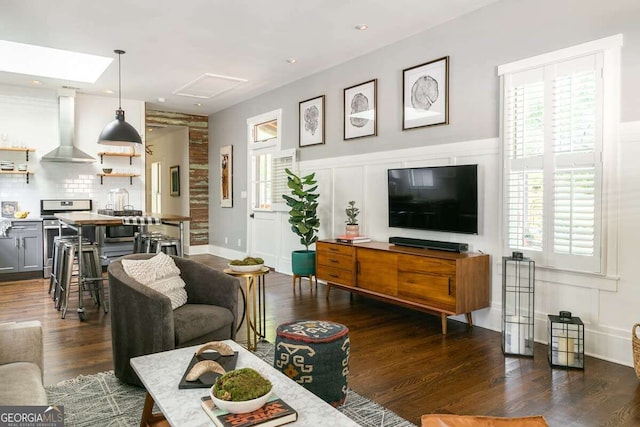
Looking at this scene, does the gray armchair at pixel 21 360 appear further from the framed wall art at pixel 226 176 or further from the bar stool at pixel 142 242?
the framed wall art at pixel 226 176

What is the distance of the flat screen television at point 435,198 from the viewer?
4.00m

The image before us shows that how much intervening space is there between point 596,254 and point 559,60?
152cm

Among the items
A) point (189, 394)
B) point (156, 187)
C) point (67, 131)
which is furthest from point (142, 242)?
point (156, 187)

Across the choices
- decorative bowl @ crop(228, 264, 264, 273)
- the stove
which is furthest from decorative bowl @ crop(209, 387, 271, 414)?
the stove

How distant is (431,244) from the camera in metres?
4.14

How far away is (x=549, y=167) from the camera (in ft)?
11.4

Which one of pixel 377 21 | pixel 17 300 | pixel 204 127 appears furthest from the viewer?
pixel 204 127

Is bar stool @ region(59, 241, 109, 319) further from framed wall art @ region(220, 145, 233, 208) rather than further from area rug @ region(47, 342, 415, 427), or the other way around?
framed wall art @ region(220, 145, 233, 208)

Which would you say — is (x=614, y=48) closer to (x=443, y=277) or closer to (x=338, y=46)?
(x=443, y=277)

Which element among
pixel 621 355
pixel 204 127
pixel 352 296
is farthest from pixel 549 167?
pixel 204 127

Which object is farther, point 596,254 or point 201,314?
point 596,254

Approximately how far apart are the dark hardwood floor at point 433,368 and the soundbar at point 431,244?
72 centimetres

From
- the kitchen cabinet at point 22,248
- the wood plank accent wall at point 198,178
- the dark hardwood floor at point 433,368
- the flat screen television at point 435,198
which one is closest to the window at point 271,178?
the wood plank accent wall at point 198,178

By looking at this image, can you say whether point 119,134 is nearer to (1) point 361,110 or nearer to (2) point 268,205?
(2) point 268,205
